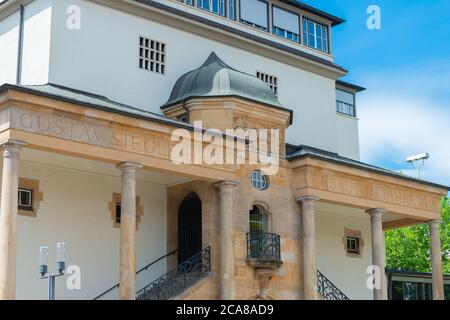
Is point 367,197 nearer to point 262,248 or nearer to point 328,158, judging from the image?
point 328,158

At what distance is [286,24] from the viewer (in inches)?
1591

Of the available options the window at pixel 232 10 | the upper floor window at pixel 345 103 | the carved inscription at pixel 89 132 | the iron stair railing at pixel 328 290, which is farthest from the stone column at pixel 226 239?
the upper floor window at pixel 345 103

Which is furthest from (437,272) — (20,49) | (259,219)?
(20,49)

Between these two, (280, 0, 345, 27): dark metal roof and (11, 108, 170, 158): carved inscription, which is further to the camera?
(280, 0, 345, 27): dark metal roof

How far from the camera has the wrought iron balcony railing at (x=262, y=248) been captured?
30.8 metres

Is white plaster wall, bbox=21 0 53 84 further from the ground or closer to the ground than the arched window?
further from the ground

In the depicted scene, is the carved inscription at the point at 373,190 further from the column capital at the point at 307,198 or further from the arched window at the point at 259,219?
the arched window at the point at 259,219

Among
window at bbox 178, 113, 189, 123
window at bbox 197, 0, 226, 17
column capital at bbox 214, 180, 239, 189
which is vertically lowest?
column capital at bbox 214, 180, 239, 189

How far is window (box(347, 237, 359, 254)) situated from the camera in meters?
39.4

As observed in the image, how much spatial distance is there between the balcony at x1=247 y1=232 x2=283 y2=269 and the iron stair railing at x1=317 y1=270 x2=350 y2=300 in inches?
124

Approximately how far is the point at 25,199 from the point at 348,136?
20.2m

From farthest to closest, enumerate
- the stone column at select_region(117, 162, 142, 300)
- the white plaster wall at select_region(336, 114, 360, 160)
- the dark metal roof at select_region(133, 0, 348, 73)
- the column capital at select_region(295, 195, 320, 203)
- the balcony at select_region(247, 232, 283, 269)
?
the white plaster wall at select_region(336, 114, 360, 160), the dark metal roof at select_region(133, 0, 348, 73), the column capital at select_region(295, 195, 320, 203), the balcony at select_region(247, 232, 283, 269), the stone column at select_region(117, 162, 142, 300)

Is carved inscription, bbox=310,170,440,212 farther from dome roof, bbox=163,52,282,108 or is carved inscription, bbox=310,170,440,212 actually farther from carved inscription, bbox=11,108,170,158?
carved inscription, bbox=11,108,170,158

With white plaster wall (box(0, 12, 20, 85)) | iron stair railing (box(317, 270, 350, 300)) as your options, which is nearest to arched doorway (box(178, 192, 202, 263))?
iron stair railing (box(317, 270, 350, 300))
